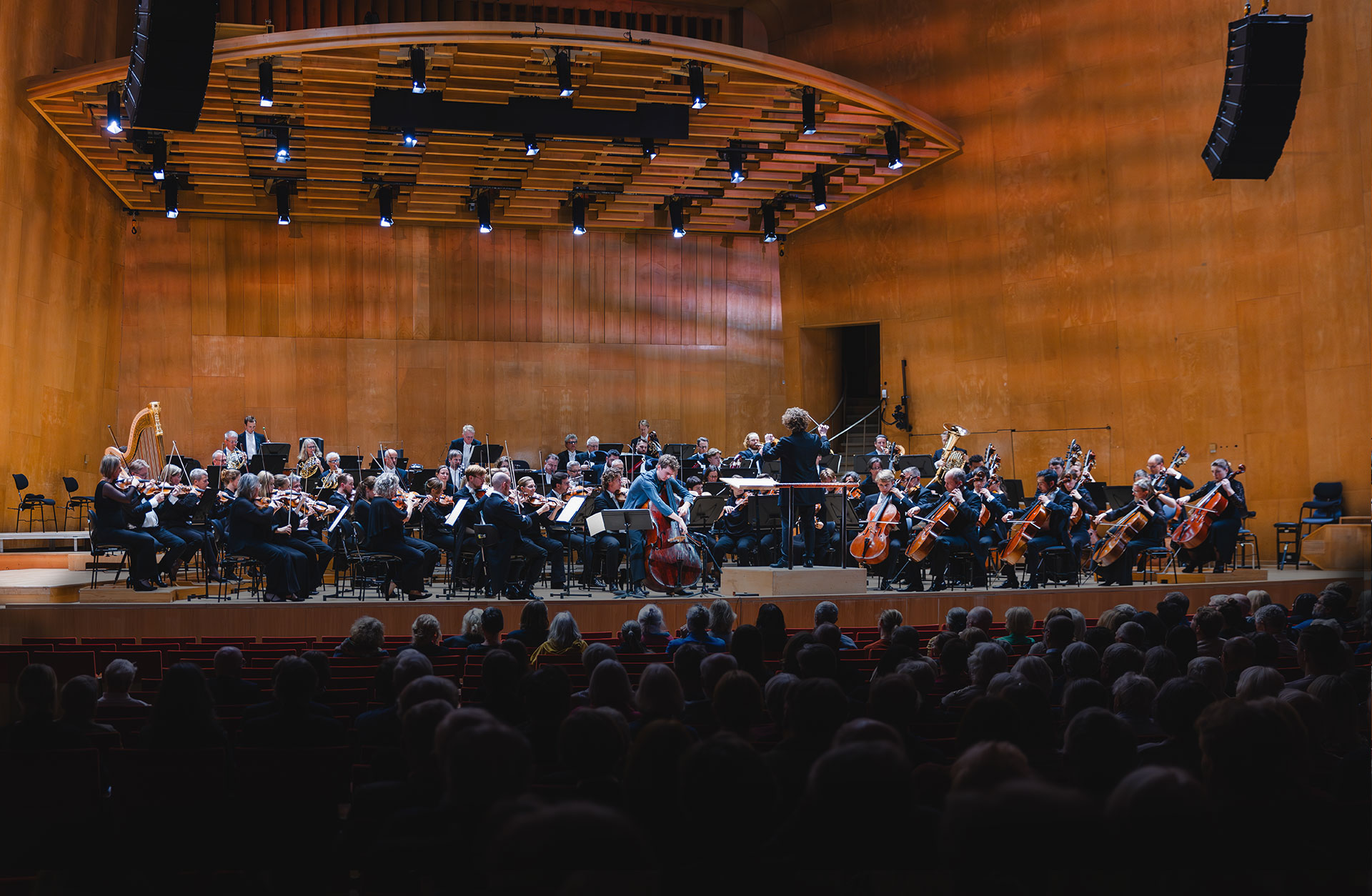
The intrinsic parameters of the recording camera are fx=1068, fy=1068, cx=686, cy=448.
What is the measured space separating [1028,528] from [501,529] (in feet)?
17.8

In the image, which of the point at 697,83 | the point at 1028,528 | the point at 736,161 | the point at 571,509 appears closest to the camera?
the point at 571,509

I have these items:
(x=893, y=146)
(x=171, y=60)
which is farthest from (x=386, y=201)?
(x=171, y=60)

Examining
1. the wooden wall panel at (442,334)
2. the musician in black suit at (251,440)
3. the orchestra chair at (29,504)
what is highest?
the wooden wall panel at (442,334)

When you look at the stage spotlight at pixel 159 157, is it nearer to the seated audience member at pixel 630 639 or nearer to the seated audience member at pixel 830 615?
the seated audience member at pixel 630 639

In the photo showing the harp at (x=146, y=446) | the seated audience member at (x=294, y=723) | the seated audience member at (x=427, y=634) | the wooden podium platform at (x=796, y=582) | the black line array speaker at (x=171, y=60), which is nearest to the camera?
the seated audience member at (x=294, y=723)

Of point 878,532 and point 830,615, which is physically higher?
point 878,532

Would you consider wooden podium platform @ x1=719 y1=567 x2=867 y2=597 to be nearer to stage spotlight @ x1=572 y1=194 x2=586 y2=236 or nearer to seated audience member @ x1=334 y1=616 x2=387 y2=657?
seated audience member @ x1=334 y1=616 x2=387 y2=657

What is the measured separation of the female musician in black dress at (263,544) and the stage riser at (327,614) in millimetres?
363

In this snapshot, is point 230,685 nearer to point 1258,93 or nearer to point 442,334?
point 1258,93

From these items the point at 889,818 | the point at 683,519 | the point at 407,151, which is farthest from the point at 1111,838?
the point at 407,151

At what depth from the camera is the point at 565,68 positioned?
1241cm

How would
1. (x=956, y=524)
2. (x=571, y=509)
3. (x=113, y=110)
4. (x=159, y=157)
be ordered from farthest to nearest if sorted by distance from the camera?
1. (x=159, y=157)
2. (x=113, y=110)
3. (x=956, y=524)
4. (x=571, y=509)

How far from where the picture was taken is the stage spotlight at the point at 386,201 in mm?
16281

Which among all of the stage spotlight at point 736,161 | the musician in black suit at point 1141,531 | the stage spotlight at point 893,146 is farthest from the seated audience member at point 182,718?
the stage spotlight at point 893,146
